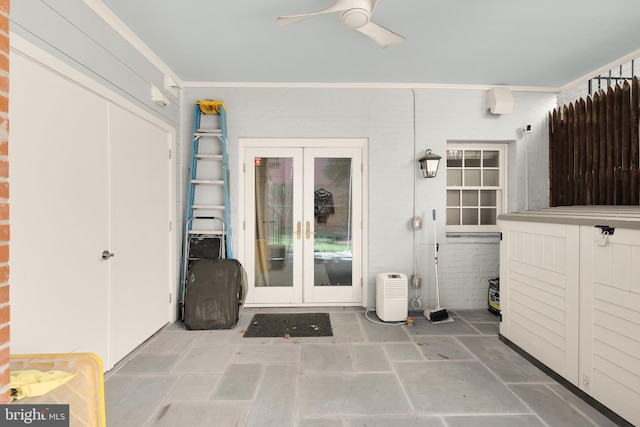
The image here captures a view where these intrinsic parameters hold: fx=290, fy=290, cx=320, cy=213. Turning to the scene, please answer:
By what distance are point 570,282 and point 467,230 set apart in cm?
189

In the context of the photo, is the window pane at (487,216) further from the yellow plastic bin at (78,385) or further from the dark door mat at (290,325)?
the yellow plastic bin at (78,385)

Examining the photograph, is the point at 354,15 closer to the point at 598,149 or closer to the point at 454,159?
the point at 454,159

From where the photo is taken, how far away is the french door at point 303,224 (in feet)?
12.6

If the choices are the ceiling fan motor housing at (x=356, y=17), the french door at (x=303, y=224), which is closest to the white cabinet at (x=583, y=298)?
the french door at (x=303, y=224)

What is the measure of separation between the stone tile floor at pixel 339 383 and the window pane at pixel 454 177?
194cm

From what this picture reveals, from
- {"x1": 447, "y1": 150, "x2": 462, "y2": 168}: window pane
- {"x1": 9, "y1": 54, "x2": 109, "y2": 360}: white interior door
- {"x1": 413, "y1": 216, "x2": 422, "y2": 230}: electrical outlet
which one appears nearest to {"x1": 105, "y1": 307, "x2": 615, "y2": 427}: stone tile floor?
{"x1": 9, "y1": 54, "x2": 109, "y2": 360}: white interior door

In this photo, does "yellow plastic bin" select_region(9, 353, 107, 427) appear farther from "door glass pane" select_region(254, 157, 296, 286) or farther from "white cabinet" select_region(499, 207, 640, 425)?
"white cabinet" select_region(499, 207, 640, 425)

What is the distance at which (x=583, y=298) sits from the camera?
2.06 metres

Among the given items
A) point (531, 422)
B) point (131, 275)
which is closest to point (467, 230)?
point (531, 422)

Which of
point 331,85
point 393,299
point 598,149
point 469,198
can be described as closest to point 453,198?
point 469,198

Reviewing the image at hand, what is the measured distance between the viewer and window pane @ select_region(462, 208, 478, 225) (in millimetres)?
4082

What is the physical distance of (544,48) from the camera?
2902 mm

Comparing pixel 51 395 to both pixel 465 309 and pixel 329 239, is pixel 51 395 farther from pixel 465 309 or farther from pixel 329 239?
pixel 465 309

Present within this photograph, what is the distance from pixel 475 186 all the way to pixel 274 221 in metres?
2.83
